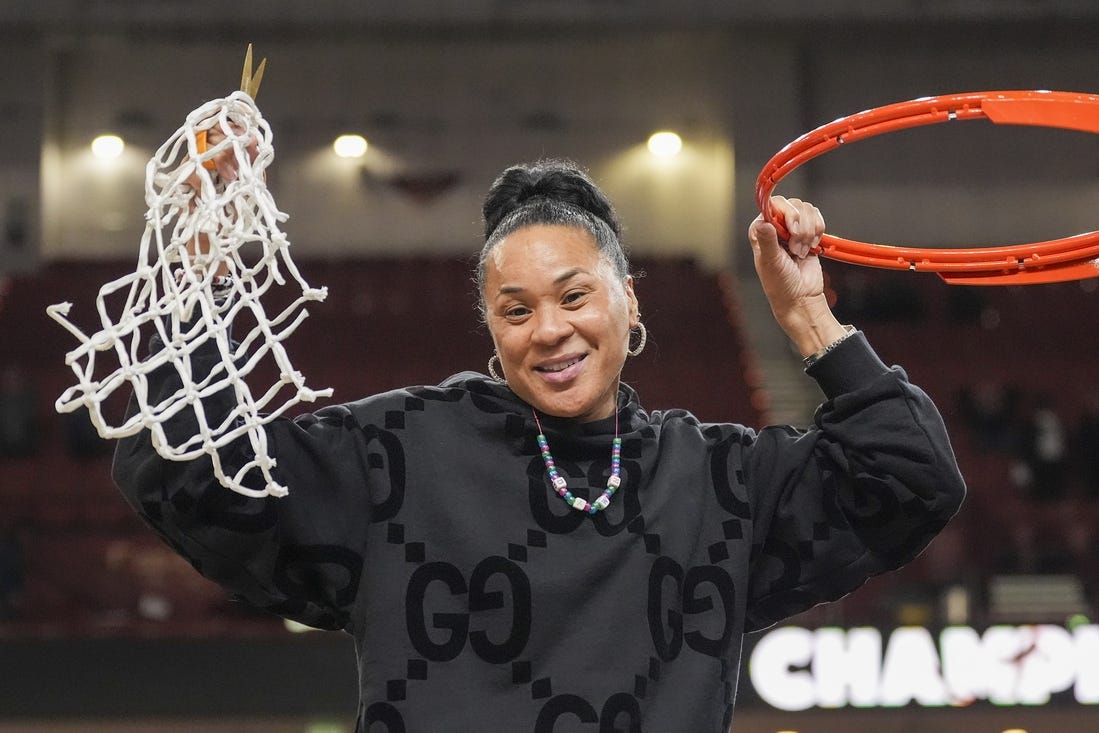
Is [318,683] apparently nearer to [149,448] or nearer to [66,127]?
[149,448]

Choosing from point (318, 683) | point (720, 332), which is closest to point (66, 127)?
point (720, 332)

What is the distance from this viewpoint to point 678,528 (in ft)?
5.13

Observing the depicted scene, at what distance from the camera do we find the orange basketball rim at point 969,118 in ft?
5.62

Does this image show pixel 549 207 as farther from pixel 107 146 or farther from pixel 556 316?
pixel 107 146

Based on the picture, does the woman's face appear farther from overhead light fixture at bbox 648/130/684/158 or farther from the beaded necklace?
overhead light fixture at bbox 648/130/684/158

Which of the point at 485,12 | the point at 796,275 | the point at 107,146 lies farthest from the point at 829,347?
the point at 107,146

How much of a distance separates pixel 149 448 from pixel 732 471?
2.11 ft

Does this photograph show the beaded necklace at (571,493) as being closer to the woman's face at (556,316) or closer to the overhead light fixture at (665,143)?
the woman's face at (556,316)

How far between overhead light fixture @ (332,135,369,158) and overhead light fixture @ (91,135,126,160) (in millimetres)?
1719

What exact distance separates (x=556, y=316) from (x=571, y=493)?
0.19 meters

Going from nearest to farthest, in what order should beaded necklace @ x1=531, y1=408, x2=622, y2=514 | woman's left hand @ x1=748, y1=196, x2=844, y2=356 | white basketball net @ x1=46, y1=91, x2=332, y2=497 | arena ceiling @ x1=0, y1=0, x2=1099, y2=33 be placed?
white basketball net @ x1=46, y1=91, x2=332, y2=497, beaded necklace @ x1=531, y1=408, x2=622, y2=514, woman's left hand @ x1=748, y1=196, x2=844, y2=356, arena ceiling @ x1=0, y1=0, x2=1099, y2=33

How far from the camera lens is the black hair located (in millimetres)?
1598

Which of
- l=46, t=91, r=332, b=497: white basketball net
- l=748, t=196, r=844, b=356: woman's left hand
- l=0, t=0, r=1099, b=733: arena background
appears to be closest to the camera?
l=46, t=91, r=332, b=497: white basketball net

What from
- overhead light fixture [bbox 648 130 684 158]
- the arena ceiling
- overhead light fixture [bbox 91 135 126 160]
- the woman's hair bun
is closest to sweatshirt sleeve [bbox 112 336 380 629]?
the woman's hair bun
